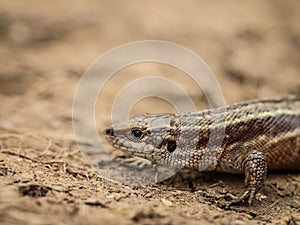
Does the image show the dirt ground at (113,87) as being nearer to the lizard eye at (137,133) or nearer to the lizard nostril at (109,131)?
the lizard nostril at (109,131)

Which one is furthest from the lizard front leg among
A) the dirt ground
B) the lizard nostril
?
the lizard nostril

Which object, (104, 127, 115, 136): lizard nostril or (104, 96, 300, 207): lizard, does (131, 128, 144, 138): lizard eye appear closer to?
(104, 96, 300, 207): lizard

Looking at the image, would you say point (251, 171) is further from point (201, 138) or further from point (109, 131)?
point (109, 131)

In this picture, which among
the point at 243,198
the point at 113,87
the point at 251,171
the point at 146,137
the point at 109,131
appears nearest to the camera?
the point at 243,198

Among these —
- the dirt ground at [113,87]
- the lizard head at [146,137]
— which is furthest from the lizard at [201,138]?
the dirt ground at [113,87]

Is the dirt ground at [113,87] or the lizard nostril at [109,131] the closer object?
the dirt ground at [113,87]

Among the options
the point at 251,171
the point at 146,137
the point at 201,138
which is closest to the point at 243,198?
the point at 251,171

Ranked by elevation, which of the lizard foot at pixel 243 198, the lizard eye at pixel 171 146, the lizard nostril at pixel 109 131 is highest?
the lizard nostril at pixel 109 131

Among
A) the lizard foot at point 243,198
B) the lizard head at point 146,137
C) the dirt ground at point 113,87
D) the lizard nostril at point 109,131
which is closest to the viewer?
the dirt ground at point 113,87
